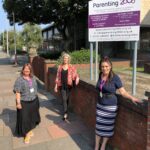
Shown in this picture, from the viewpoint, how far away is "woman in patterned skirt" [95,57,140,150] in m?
5.43

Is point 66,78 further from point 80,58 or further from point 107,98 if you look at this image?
point 80,58

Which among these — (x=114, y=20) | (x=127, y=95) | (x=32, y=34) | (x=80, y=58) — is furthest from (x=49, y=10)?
(x=32, y=34)

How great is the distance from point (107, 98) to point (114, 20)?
6.44ft

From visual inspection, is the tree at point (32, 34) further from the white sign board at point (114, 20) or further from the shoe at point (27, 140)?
the shoe at point (27, 140)

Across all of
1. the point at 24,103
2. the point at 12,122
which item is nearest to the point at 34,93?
the point at 24,103

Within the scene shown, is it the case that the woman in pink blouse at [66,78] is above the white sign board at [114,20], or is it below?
below

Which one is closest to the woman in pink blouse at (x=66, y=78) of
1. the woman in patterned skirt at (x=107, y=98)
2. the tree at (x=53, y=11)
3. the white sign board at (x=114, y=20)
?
the white sign board at (x=114, y=20)

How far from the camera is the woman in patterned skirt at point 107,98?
17.8 ft

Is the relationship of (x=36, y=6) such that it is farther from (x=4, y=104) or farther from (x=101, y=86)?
(x=101, y=86)

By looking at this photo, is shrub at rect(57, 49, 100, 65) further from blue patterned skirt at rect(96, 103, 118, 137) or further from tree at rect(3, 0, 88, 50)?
blue patterned skirt at rect(96, 103, 118, 137)

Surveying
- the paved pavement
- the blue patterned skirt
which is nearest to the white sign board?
the blue patterned skirt

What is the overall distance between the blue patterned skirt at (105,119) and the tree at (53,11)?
56.6 feet

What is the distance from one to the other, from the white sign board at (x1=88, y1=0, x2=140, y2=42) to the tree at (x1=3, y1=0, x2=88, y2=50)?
49.2ft

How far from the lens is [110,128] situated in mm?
5617
